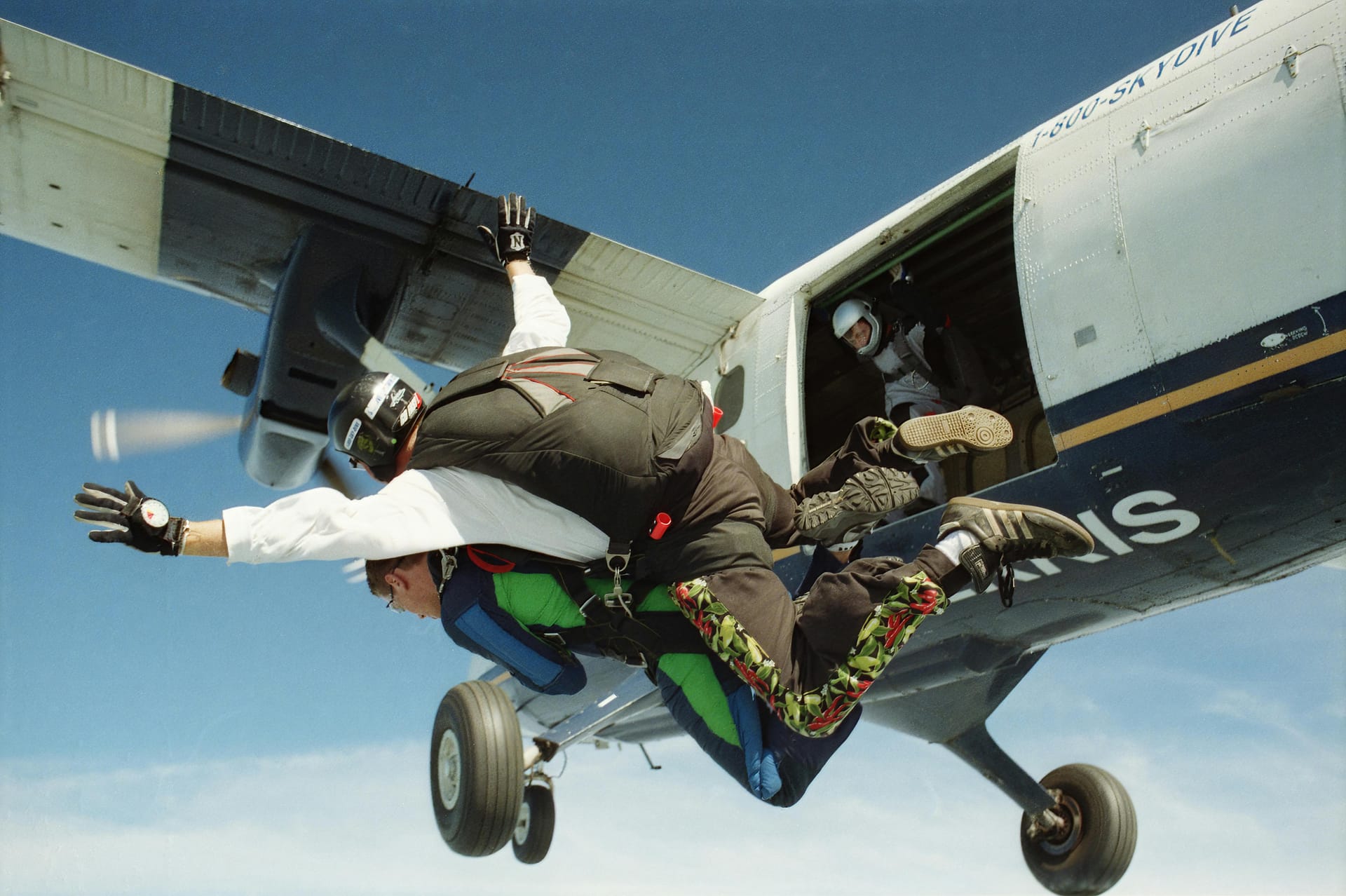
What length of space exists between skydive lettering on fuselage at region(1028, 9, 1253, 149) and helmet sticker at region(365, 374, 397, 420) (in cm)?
373

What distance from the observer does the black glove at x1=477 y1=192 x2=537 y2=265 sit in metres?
5.29

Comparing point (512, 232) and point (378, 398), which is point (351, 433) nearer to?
point (378, 398)

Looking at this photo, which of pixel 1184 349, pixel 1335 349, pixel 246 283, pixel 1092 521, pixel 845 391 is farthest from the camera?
pixel 845 391

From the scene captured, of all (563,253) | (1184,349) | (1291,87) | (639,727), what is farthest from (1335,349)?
(639,727)

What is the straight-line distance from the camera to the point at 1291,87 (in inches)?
176

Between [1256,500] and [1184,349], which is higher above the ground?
[1184,349]

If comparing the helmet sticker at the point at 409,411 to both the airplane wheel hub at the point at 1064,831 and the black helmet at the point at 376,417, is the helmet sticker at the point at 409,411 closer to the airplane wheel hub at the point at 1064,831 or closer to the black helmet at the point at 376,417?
the black helmet at the point at 376,417

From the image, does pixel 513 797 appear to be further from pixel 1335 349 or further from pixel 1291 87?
pixel 1291 87

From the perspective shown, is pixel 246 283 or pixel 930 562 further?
pixel 246 283

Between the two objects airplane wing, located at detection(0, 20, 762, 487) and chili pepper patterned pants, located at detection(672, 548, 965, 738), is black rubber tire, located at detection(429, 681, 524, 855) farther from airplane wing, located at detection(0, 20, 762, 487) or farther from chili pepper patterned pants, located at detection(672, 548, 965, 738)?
airplane wing, located at detection(0, 20, 762, 487)

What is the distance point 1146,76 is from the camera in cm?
536

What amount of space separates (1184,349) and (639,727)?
19.8 ft

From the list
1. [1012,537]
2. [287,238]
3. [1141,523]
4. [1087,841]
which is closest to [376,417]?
[1012,537]

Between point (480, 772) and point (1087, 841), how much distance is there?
5.17 metres
